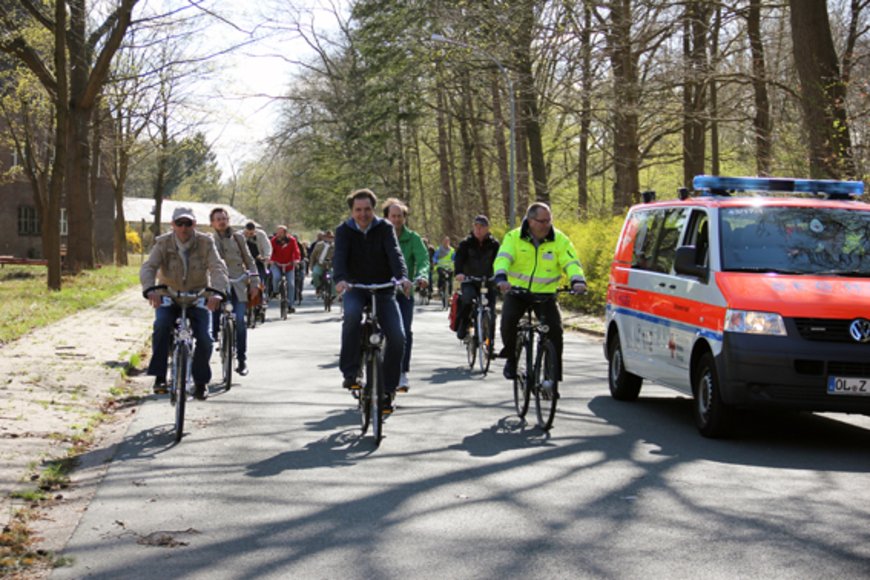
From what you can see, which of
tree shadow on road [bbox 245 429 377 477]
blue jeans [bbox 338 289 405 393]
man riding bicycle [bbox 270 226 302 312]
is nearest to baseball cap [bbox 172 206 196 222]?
blue jeans [bbox 338 289 405 393]

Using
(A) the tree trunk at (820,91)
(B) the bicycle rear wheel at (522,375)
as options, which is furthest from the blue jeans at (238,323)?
(A) the tree trunk at (820,91)

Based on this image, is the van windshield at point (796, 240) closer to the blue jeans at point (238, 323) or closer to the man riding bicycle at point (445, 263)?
the blue jeans at point (238, 323)

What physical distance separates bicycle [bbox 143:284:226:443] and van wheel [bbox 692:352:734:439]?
12.8ft

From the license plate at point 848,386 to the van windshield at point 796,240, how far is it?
106 cm

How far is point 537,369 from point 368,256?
169cm

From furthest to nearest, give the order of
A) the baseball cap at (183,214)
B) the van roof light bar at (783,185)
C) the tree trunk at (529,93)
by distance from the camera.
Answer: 1. the tree trunk at (529,93)
2. the van roof light bar at (783,185)
3. the baseball cap at (183,214)

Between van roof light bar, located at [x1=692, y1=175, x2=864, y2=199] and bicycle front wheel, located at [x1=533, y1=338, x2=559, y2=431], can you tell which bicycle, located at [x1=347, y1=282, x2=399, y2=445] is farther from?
van roof light bar, located at [x1=692, y1=175, x2=864, y2=199]

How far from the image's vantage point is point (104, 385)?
1270 centimetres

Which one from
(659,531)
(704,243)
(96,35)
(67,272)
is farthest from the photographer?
(67,272)

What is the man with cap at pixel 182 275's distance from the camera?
32.2ft

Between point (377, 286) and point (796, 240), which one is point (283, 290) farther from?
point (796, 240)

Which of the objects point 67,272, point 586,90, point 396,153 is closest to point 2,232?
point 396,153

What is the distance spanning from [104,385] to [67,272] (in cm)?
2561

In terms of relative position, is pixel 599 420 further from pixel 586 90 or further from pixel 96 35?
pixel 96 35
